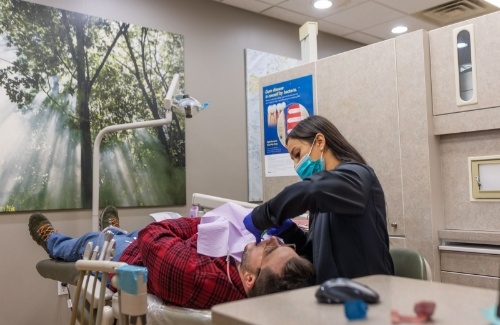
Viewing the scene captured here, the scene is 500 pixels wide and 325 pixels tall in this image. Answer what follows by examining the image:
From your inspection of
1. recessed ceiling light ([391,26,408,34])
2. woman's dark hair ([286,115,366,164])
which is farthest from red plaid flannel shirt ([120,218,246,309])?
recessed ceiling light ([391,26,408,34])

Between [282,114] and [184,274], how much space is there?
1.71 meters

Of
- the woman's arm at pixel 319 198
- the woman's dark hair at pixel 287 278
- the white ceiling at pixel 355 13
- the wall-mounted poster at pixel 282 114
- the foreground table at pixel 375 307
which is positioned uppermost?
the white ceiling at pixel 355 13

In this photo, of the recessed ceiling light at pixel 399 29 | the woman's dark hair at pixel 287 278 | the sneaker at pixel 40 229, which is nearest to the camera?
the woman's dark hair at pixel 287 278

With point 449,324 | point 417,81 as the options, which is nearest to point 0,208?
point 417,81

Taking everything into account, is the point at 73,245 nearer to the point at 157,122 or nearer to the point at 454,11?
the point at 157,122

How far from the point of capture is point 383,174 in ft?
7.43

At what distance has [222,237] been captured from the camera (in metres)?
1.57

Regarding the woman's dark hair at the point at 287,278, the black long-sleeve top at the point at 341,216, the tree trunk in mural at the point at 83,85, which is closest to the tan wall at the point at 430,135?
the black long-sleeve top at the point at 341,216

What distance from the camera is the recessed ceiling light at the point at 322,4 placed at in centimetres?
339

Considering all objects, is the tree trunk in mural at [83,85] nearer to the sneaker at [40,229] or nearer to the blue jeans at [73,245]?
the sneaker at [40,229]

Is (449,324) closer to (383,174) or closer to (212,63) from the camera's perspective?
(383,174)

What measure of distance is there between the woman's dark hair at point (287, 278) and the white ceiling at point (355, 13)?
2.56 metres

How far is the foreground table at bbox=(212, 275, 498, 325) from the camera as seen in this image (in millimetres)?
550

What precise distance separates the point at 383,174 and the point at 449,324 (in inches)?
71.0
